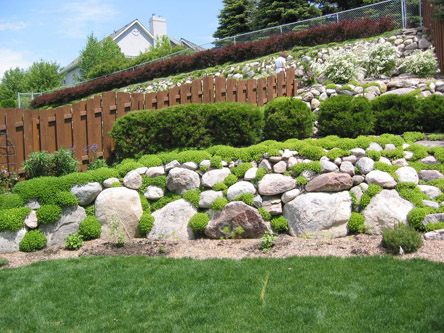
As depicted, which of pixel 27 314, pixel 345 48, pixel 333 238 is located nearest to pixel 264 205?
pixel 333 238

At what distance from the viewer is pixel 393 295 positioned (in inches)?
151

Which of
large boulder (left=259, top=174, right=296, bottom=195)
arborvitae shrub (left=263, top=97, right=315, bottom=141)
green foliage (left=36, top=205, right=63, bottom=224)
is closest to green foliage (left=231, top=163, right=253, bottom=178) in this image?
large boulder (left=259, top=174, right=296, bottom=195)

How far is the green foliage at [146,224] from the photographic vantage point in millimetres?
6535

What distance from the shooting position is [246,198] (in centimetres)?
637

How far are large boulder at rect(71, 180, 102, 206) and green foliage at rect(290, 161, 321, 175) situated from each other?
3.25 m

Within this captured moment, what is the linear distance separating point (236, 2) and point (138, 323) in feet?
99.1

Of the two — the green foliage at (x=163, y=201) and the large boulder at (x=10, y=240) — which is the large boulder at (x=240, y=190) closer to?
the green foliage at (x=163, y=201)

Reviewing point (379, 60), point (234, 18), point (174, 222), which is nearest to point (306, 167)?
point (174, 222)

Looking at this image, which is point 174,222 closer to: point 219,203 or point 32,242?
point 219,203

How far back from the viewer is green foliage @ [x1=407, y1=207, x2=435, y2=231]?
5.60 meters

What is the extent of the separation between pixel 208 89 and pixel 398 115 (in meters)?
4.26

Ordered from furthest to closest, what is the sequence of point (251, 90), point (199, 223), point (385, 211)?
1. point (251, 90)
2. point (199, 223)
3. point (385, 211)

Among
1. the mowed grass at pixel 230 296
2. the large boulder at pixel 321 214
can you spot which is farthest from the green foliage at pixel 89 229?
the large boulder at pixel 321 214

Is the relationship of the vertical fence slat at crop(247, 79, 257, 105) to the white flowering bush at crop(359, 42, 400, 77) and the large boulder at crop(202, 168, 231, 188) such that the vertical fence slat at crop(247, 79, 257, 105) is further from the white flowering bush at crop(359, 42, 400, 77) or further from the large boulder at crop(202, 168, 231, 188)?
the large boulder at crop(202, 168, 231, 188)
